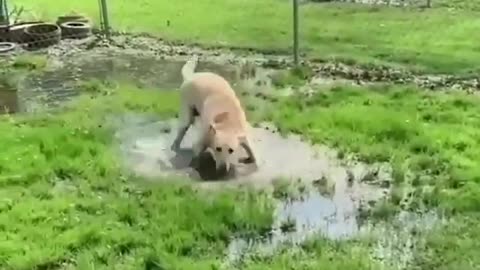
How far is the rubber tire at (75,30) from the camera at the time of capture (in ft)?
41.4

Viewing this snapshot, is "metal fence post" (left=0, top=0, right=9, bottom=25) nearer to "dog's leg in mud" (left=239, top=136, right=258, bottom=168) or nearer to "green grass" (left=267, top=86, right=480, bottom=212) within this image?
"green grass" (left=267, top=86, right=480, bottom=212)

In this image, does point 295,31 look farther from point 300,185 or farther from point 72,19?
point 72,19

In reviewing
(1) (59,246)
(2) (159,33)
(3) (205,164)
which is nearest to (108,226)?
(1) (59,246)

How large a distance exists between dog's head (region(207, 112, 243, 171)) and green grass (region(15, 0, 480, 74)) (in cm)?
378

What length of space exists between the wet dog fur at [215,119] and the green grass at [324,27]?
11.3ft

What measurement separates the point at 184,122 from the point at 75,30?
17.6ft

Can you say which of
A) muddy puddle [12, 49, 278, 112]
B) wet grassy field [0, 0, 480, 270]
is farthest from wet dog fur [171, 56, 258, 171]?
muddy puddle [12, 49, 278, 112]

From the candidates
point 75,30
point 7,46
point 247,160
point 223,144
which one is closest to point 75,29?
point 75,30

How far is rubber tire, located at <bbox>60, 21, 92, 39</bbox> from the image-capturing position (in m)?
12.6

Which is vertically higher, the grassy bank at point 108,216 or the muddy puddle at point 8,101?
the grassy bank at point 108,216

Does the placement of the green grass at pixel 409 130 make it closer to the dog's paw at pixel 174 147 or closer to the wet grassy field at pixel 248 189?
the wet grassy field at pixel 248 189

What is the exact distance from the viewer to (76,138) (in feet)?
26.4

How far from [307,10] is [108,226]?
8.68 metres

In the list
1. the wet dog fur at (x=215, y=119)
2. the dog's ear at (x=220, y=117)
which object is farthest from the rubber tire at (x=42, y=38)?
the dog's ear at (x=220, y=117)
